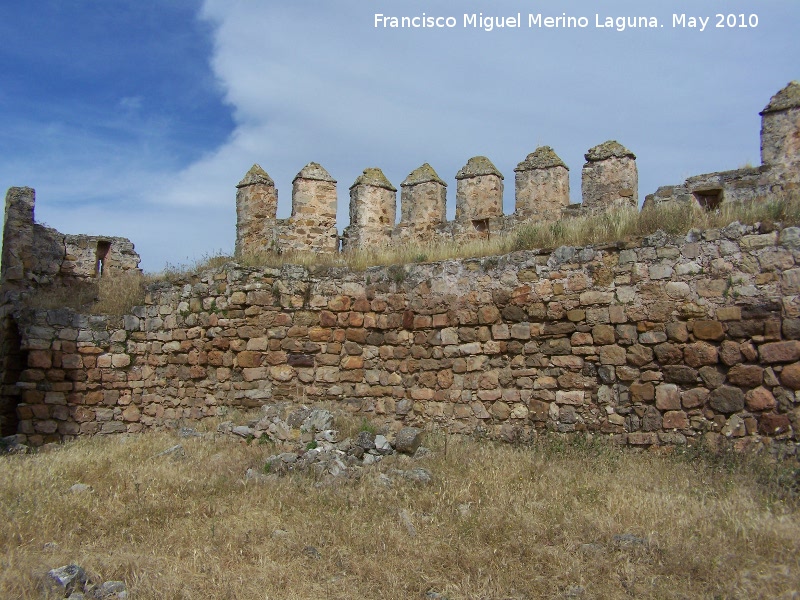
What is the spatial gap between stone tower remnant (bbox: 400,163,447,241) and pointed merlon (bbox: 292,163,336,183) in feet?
4.68

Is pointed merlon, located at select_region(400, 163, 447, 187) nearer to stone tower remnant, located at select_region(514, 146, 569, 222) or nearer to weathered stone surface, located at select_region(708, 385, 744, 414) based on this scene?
stone tower remnant, located at select_region(514, 146, 569, 222)

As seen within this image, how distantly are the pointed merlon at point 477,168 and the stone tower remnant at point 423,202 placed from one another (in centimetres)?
46

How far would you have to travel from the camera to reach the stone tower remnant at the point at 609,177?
1205 cm

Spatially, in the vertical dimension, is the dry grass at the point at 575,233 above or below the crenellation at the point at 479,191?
below

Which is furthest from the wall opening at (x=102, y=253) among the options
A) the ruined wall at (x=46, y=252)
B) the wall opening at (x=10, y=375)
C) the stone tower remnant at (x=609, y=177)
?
the stone tower remnant at (x=609, y=177)

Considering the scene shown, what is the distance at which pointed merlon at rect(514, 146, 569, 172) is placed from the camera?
1253cm

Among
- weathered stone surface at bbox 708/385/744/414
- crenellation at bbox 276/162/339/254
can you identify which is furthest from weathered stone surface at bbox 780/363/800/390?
crenellation at bbox 276/162/339/254

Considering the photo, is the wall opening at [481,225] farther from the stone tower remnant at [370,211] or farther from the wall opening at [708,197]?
the wall opening at [708,197]

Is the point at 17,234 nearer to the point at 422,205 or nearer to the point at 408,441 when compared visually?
the point at 422,205

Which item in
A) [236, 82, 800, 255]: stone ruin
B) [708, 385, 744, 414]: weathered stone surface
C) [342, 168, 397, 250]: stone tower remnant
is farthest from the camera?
[342, 168, 397, 250]: stone tower remnant

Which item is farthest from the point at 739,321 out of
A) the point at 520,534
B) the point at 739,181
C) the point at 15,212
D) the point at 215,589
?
the point at 15,212

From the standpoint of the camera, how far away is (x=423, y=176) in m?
13.5

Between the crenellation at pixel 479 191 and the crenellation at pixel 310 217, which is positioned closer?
the crenellation at pixel 310 217

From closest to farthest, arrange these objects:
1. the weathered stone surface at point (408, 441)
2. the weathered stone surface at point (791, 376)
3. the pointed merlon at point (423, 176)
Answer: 1. the weathered stone surface at point (791, 376)
2. the weathered stone surface at point (408, 441)
3. the pointed merlon at point (423, 176)
